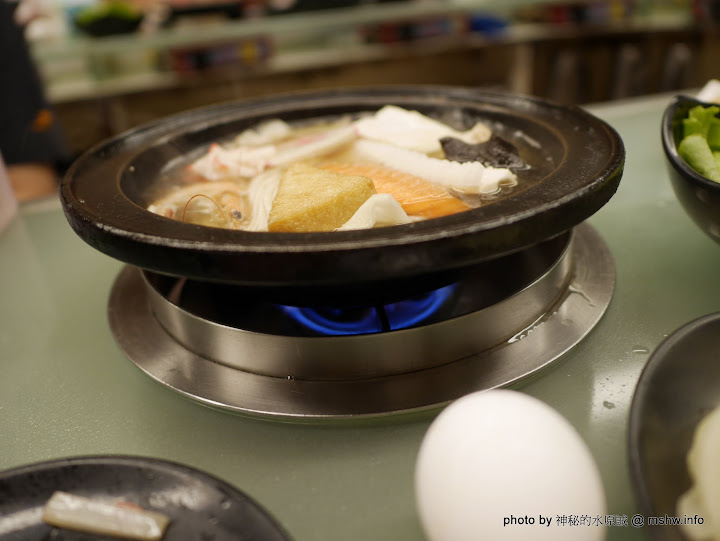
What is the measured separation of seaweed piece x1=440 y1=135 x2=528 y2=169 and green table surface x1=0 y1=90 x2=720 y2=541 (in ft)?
1.26

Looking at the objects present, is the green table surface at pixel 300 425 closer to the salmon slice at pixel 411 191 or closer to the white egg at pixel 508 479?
the white egg at pixel 508 479

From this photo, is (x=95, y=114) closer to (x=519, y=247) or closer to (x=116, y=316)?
(x=116, y=316)

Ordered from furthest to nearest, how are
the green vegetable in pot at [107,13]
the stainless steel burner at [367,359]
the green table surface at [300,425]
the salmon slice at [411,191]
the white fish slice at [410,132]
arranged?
1. the green vegetable in pot at [107,13]
2. the white fish slice at [410,132]
3. the salmon slice at [411,191]
4. the stainless steel burner at [367,359]
5. the green table surface at [300,425]

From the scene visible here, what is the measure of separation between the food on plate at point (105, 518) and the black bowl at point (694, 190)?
1.21m

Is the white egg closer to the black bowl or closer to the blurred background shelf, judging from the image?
the black bowl

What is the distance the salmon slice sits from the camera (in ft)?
4.51

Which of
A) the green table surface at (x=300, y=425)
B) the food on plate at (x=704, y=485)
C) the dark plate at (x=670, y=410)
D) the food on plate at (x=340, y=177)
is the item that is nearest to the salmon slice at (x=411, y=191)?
the food on plate at (x=340, y=177)

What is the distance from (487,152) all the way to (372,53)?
11.8 ft

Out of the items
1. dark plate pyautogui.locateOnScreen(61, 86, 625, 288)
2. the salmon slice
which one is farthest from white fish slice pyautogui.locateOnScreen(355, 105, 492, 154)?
dark plate pyautogui.locateOnScreen(61, 86, 625, 288)

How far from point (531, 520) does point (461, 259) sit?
0.43 meters

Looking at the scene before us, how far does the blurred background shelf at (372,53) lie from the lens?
433 centimetres

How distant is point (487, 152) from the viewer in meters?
1.65

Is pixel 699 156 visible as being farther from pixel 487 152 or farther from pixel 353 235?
pixel 353 235

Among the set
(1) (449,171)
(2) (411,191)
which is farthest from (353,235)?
(1) (449,171)
